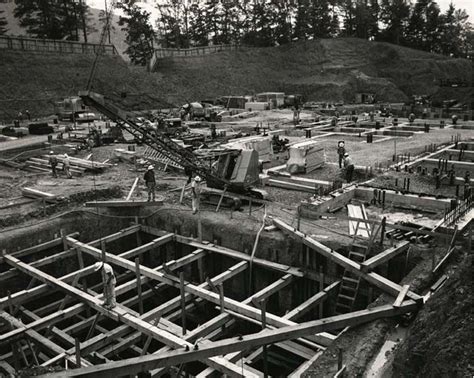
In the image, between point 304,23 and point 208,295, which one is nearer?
point 208,295

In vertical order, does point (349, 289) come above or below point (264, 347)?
below

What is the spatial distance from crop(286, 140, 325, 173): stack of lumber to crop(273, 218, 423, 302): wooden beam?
7.42 m

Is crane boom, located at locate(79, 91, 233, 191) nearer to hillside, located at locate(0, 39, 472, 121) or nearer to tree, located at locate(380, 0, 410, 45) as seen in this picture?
hillside, located at locate(0, 39, 472, 121)

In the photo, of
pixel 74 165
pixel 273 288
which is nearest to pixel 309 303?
pixel 273 288

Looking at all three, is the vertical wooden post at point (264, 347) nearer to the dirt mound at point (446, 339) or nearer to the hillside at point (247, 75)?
the dirt mound at point (446, 339)

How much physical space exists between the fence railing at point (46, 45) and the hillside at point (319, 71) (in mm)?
8697

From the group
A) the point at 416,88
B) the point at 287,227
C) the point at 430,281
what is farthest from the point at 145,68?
the point at 430,281

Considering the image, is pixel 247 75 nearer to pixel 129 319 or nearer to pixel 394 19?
pixel 394 19

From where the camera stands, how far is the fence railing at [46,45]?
1825 inches

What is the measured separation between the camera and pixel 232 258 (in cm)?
1292

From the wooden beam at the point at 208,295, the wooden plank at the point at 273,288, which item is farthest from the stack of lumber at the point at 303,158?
the wooden beam at the point at 208,295

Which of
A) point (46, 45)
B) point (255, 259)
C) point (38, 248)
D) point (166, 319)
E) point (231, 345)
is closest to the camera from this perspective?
point (231, 345)

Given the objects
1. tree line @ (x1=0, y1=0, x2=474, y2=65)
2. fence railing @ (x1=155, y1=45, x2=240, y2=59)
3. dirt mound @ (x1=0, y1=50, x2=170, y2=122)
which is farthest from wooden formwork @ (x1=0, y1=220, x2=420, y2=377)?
tree line @ (x1=0, y1=0, x2=474, y2=65)

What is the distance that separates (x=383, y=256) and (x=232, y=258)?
4.25 meters
